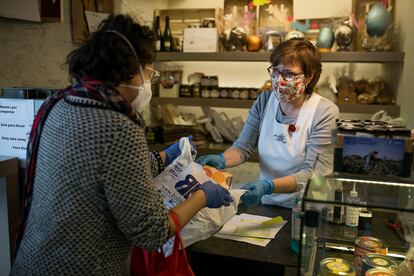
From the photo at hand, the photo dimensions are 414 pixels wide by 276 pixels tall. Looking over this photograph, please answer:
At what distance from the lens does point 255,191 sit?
1.55 meters

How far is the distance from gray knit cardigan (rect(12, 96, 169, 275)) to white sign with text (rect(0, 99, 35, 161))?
529 mm

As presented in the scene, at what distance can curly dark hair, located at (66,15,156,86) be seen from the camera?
1.00 metres

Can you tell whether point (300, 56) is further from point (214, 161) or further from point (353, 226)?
point (353, 226)

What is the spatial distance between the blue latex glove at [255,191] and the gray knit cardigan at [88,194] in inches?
22.8

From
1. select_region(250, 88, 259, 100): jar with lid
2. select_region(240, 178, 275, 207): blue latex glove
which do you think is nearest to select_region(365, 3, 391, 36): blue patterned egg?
select_region(250, 88, 259, 100): jar with lid

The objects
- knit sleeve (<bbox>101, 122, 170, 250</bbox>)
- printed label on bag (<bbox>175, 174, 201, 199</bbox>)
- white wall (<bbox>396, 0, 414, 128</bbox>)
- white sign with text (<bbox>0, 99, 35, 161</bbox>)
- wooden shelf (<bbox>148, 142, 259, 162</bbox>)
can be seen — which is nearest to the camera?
knit sleeve (<bbox>101, 122, 170, 250</bbox>)

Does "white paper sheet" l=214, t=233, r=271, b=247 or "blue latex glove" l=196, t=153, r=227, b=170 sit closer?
"white paper sheet" l=214, t=233, r=271, b=247

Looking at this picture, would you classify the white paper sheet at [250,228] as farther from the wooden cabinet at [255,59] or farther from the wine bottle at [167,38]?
the wine bottle at [167,38]

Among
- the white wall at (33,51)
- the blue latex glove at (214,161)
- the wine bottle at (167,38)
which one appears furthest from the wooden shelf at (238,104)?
the blue latex glove at (214,161)

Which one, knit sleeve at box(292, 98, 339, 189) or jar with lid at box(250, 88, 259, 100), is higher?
jar with lid at box(250, 88, 259, 100)

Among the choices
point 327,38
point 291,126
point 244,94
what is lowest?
point 291,126

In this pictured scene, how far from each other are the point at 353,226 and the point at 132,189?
2.83 ft

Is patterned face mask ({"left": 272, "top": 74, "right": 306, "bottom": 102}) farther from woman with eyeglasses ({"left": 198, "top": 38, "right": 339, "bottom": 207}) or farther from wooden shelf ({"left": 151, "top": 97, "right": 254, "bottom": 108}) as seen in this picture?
wooden shelf ({"left": 151, "top": 97, "right": 254, "bottom": 108})

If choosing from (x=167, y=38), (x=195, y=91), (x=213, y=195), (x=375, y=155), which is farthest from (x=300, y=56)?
(x=167, y=38)
